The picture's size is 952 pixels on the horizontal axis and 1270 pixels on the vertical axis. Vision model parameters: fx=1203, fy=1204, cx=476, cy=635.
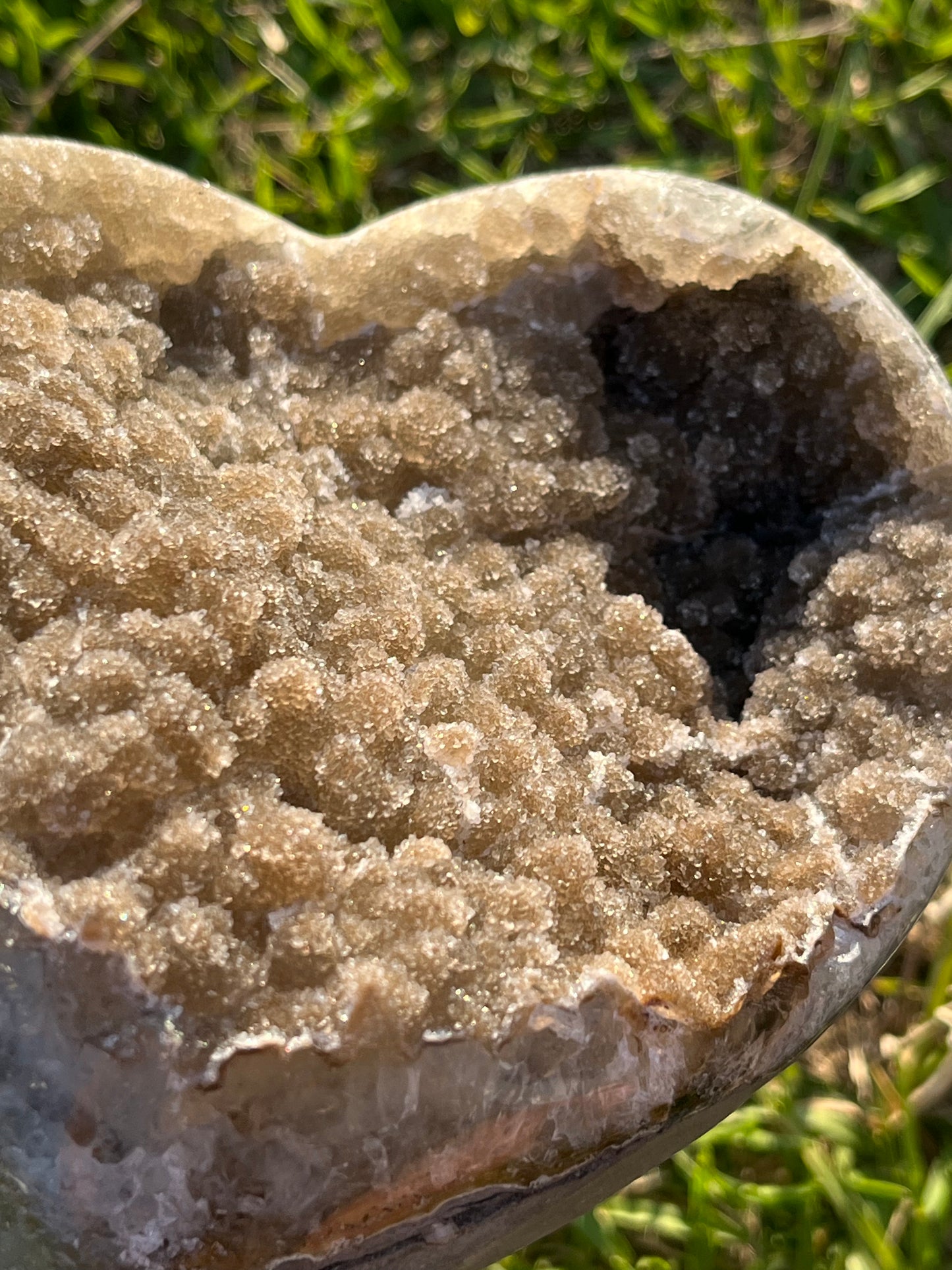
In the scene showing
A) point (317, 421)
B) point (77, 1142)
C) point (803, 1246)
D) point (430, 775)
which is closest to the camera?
point (77, 1142)

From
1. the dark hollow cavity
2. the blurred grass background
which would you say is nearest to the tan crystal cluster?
the dark hollow cavity

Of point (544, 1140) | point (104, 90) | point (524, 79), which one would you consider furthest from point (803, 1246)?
point (104, 90)

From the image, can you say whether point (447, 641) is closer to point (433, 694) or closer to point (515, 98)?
point (433, 694)

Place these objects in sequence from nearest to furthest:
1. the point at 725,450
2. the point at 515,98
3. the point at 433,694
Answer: the point at 433,694 → the point at 725,450 → the point at 515,98

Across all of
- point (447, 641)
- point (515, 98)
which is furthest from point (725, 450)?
point (515, 98)

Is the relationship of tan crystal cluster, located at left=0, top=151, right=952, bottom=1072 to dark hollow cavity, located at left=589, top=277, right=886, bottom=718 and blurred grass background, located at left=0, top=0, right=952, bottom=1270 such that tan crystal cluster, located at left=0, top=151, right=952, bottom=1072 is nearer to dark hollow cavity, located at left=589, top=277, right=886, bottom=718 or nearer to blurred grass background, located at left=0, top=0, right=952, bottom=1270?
dark hollow cavity, located at left=589, top=277, right=886, bottom=718

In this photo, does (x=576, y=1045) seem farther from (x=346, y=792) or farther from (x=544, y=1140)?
(x=346, y=792)

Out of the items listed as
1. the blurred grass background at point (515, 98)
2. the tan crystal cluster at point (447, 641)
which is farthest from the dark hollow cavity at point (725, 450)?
the blurred grass background at point (515, 98)
